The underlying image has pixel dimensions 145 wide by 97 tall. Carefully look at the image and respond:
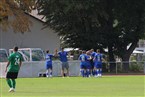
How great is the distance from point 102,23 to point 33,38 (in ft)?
38.0

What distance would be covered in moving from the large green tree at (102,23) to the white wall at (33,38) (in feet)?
26.9

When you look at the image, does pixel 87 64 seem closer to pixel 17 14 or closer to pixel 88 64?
pixel 88 64

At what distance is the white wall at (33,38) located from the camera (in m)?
59.5

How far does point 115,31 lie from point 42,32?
12080 millimetres

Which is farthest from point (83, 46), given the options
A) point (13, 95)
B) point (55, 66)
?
point (13, 95)

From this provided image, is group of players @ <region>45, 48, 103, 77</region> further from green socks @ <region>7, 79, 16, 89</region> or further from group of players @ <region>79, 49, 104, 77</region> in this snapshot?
green socks @ <region>7, 79, 16, 89</region>

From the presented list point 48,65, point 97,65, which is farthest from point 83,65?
point 48,65

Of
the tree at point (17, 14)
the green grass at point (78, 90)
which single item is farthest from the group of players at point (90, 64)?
the tree at point (17, 14)

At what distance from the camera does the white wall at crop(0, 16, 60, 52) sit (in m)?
59.5

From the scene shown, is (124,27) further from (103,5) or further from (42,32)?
(42,32)

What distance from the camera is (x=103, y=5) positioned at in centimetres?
5066

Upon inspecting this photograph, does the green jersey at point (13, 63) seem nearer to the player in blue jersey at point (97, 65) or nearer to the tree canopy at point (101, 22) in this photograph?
the player in blue jersey at point (97, 65)

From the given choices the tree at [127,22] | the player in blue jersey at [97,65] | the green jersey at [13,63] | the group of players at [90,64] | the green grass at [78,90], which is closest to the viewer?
the green grass at [78,90]

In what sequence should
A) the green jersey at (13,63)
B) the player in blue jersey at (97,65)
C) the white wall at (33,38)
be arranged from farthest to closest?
the white wall at (33,38) → the player in blue jersey at (97,65) → the green jersey at (13,63)
